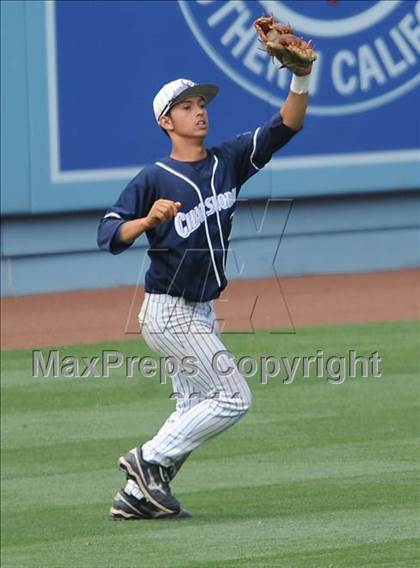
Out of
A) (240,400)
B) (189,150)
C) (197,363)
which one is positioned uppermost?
(189,150)

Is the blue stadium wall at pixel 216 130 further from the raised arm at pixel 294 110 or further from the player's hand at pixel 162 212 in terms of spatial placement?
the player's hand at pixel 162 212

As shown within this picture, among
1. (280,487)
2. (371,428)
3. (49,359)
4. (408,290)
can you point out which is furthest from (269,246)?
(280,487)

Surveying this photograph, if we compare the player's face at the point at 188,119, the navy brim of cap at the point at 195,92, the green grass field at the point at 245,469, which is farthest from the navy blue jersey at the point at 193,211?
the green grass field at the point at 245,469

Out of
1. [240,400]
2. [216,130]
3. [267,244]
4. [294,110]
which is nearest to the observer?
[294,110]

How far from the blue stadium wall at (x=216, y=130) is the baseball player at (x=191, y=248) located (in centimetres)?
674

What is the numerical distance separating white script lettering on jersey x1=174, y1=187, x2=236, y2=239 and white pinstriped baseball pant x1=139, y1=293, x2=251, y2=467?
322 millimetres

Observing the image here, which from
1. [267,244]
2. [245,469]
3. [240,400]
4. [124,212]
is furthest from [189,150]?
[267,244]

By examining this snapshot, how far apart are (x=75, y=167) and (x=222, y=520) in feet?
22.6

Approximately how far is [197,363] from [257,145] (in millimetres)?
935

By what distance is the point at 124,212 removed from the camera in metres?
5.93

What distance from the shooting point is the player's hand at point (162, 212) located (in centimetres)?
552

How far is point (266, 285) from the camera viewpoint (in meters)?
13.5

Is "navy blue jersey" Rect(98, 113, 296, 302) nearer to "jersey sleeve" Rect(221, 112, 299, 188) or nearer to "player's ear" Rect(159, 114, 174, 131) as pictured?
"jersey sleeve" Rect(221, 112, 299, 188)

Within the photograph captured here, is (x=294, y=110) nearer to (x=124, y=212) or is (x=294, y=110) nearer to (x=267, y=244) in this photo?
(x=124, y=212)
